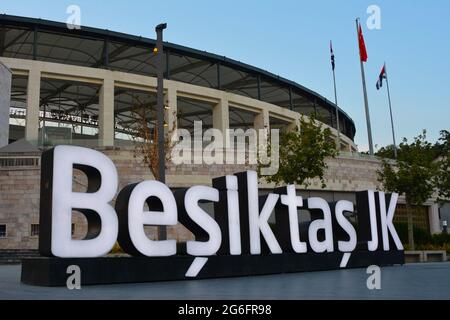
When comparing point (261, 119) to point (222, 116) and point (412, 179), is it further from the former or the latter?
point (412, 179)

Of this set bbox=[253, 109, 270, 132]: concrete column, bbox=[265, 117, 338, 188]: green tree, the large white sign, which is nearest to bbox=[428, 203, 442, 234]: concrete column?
bbox=[253, 109, 270, 132]: concrete column

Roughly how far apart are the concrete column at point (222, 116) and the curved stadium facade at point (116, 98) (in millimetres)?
104

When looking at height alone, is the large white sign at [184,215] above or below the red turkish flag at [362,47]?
below

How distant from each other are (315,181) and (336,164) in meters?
2.92

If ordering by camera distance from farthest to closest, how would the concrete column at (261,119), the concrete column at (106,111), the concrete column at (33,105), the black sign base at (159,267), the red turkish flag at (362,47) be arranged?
1. the concrete column at (261,119)
2. the red turkish flag at (362,47)
3. the concrete column at (106,111)
4. the concrete column at (33,105)
5. the black sign base at (159,267)

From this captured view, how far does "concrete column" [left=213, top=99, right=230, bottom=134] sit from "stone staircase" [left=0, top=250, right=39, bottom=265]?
23.7 m

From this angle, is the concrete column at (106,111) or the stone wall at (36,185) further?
the concrete column at (106,111)

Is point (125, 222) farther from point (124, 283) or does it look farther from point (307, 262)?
point (307, 262)

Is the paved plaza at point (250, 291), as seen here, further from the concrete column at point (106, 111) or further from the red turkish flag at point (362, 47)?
the red turkish flag at point (362, 47)

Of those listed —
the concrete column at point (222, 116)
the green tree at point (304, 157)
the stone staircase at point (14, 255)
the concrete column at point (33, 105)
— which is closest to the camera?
the stone staircase at point (14, 255)

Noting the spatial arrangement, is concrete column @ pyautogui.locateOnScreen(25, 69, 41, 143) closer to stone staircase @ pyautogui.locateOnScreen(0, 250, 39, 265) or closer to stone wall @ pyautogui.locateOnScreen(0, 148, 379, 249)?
stone wall @ pyautogui.locateOnScreen(0, 148, 379, 249)

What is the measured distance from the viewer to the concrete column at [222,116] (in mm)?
48469

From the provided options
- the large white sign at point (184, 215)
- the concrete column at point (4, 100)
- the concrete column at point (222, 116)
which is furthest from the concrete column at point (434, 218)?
the concrete column at point (4, 100)

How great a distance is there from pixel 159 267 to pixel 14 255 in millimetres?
19168
